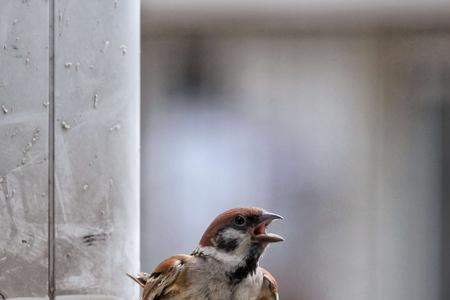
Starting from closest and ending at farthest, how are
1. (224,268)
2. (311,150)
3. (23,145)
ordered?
(23,145) < (224,268) < (311,150)

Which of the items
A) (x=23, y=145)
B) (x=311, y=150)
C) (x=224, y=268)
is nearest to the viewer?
(x=23, y=145)

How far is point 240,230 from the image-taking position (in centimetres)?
217

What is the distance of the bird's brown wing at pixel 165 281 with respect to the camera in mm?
2158

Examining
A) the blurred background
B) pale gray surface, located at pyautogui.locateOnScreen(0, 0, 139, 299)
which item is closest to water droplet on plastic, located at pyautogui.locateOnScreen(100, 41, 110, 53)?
pale gray surface, located at pyautogui.locateOnScreen(0, 0, 139, 299)

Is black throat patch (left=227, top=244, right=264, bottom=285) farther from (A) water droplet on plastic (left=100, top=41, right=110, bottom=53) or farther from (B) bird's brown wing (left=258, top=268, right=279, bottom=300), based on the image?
(A) water droplet on plastic (left=100, top=41, right=110, bottom=53)

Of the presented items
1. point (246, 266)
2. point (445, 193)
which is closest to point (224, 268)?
point (246, 266)

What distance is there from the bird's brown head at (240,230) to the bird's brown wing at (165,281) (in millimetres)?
94

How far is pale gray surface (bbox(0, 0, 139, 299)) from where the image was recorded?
2.07 metres

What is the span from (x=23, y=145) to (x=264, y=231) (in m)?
0.58

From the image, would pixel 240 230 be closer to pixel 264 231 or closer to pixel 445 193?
pixel 264 231

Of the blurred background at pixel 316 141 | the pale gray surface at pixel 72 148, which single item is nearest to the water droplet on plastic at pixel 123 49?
the pale gray surface at pixel 72 148

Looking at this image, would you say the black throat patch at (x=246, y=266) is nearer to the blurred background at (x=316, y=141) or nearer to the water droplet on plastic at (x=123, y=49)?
the water droplet on plastic at (x=123, y=49)

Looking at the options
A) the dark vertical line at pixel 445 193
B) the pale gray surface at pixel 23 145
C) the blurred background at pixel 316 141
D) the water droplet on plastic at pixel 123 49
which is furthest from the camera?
the dark vertical line at pixel 445 193

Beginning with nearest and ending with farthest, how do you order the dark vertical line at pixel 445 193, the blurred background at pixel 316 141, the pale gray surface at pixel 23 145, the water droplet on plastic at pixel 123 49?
1. the pale gray surface at pixel 23 145
2. the water droplet on plastic at pixel 123 49
3. the blurred background at pixel 316 141
4. the dark vertical line at pixel 445 193
